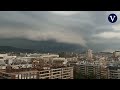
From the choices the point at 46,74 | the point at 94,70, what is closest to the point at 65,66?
the point at 46,74

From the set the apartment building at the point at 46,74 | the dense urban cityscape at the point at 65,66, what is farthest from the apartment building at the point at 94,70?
the apartment building at the point at 46,74

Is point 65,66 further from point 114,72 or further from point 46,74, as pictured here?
point 114,72

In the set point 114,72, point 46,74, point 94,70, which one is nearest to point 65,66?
point 46,74

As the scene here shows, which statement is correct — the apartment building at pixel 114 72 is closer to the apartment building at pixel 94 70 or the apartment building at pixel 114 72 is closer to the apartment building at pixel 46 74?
the apartment building at pixel 94 70

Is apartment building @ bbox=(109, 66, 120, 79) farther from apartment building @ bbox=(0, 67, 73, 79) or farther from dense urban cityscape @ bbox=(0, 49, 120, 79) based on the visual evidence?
apartment building @ bbox=(0, 67, 73, 79)

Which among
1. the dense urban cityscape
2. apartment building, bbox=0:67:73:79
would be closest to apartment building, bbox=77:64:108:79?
the dense urban cityscape
